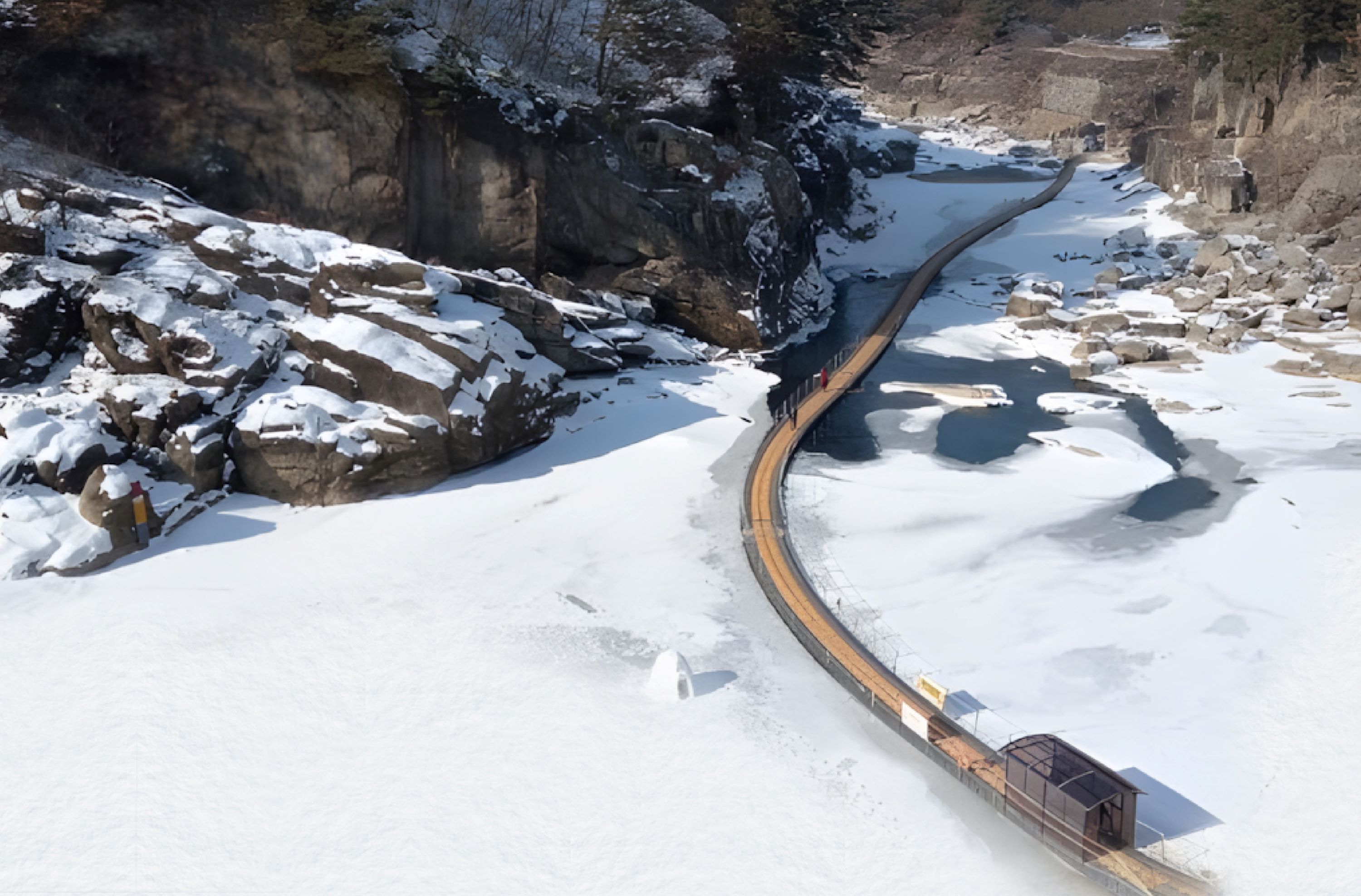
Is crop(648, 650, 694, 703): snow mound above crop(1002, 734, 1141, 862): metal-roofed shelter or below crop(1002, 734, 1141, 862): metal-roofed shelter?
below

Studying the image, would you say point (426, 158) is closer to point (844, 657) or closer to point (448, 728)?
point (448, 728)

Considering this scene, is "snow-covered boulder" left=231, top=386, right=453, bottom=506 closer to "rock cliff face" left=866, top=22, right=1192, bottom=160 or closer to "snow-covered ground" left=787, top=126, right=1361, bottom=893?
"snow-covered ground" left=787, top=126, right=1361, bottom=893

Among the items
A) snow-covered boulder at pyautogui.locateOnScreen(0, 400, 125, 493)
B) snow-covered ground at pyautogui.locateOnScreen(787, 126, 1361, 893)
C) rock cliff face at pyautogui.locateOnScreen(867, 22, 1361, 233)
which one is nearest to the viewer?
snow-covered ground at pyautogui.locateOnScreen(787, 126, 1361, 893)

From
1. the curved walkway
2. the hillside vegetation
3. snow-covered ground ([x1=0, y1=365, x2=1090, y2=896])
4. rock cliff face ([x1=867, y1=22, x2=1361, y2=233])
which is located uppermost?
the hillside vegetation

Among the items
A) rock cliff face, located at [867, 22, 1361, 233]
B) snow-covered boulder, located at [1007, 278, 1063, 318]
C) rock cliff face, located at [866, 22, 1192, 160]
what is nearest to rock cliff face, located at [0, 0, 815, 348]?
snow-covered boulder, located at [1007, 278, 1063, 318]

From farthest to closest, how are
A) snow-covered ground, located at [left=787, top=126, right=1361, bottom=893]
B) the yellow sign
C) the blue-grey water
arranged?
the blue-grey water, the yellow sign, snow-covered ground, located at [left=787, top=126, right=1361, bottom=893]

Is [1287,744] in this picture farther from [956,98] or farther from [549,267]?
[956,98]
